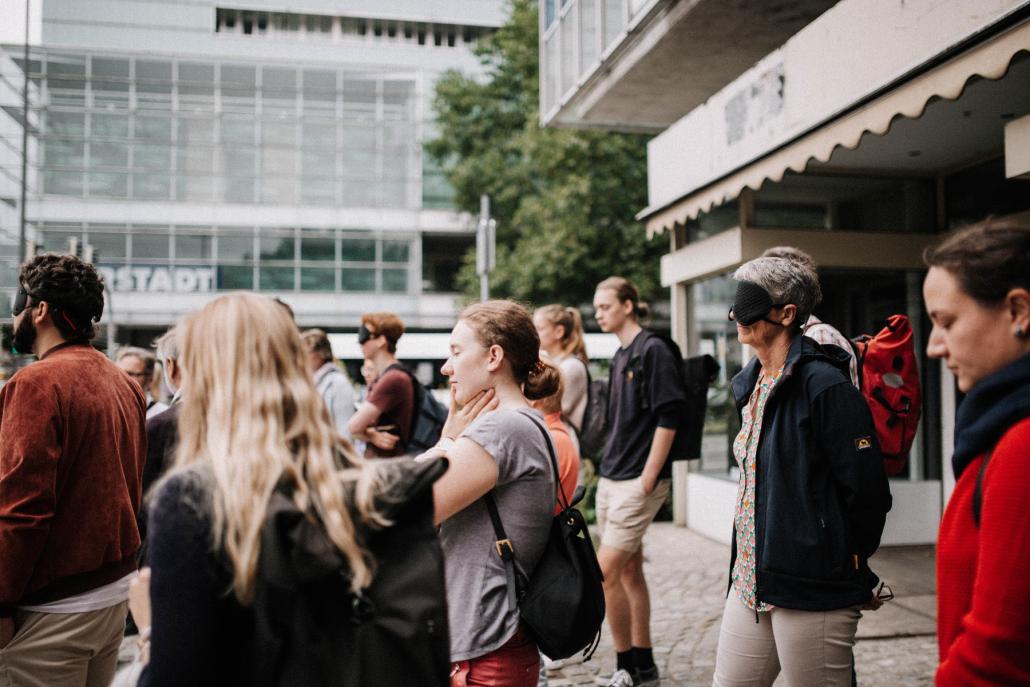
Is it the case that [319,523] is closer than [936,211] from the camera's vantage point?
Yes

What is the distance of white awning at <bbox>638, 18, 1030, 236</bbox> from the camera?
14.0 ft

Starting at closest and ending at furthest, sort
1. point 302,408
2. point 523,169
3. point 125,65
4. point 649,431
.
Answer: point 302,408 → point 649,431 → point 523,169 → point 125,65

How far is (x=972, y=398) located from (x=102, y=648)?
2.87 metres

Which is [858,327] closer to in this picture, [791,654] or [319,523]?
[791,654]

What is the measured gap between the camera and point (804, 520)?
2.86 metres

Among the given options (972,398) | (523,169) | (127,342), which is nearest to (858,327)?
(972,398)

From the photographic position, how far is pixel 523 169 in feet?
83.1

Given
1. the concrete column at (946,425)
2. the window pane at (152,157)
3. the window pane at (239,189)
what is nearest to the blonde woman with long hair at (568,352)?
the concrete column at (946,425)

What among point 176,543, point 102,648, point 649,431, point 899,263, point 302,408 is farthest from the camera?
point 899,263

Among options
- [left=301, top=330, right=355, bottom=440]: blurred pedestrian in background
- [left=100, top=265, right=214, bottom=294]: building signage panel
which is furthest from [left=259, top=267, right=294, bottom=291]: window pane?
[left=301, top=330, right=355, bottom=440]: blurred pedestrian in background

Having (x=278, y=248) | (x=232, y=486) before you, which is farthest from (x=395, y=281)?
(x=232, y=486)

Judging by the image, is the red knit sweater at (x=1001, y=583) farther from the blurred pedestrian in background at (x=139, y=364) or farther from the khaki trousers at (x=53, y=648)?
the blurred pedestrian in background at (x=139, y=364)

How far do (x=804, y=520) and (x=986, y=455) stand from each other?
3.98 feet

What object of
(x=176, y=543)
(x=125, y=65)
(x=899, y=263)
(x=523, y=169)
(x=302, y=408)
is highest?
(x=125, y=65)
